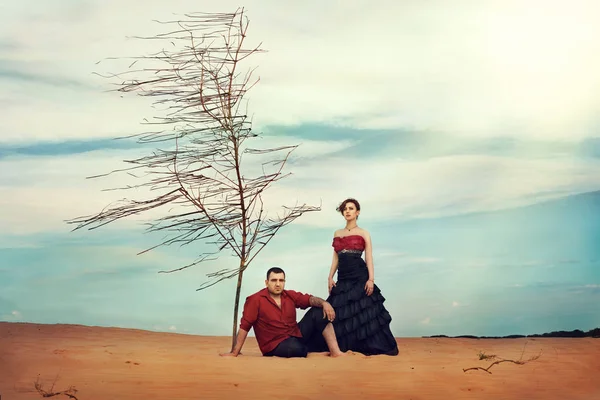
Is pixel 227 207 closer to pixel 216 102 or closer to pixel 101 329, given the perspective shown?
pixel 216 102

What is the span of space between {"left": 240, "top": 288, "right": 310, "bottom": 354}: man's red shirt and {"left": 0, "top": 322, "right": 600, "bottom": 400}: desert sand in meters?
0.34

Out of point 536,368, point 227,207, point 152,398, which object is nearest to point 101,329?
point 227,207

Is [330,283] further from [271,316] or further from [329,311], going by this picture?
[271,316]

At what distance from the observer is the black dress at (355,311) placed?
9.62 meters

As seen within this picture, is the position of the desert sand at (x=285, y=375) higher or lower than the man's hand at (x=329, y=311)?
lower

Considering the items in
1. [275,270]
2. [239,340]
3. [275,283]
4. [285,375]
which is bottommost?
[285,375]

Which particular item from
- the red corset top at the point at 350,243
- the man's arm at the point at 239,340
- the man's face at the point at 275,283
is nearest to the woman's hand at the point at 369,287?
the red corset top at the point at 350,243

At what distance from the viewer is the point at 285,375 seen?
26.6 feet

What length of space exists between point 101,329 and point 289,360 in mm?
5823

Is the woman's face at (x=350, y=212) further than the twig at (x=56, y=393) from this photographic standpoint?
Yes

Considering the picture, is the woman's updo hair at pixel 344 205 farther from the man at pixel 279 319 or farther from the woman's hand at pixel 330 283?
the man at pixel 279 319

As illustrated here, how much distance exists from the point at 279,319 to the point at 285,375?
125 cm

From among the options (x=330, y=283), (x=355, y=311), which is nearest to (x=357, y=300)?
(x=355, y=311)

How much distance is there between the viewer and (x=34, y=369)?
845 centimetres
